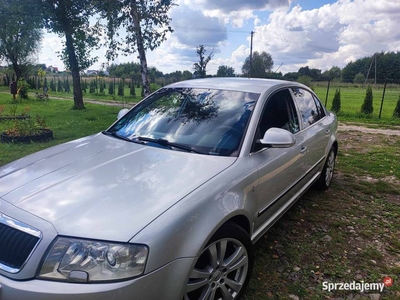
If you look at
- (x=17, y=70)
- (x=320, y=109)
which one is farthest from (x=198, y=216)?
(x=17, y=70)

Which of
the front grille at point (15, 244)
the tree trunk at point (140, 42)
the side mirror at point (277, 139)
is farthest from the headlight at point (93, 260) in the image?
the tree trunk at point (140, 42)

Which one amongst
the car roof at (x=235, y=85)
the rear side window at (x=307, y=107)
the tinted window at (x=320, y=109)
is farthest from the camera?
the tinted window at (x=320, y=109)

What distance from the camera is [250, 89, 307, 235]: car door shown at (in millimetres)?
2547

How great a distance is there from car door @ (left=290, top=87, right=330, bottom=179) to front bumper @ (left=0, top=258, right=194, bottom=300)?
223 centimetres

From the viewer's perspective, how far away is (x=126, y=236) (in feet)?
5.06

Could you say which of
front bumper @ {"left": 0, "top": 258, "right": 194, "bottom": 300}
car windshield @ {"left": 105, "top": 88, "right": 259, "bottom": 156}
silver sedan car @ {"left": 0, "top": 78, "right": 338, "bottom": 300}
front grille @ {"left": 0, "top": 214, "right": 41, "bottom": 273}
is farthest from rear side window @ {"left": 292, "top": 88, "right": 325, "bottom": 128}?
front grille @ {"left": 0, "top": 214, "right": 41, "bottom": 273}

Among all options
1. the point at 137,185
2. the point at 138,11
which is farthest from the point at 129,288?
the point at 138,11

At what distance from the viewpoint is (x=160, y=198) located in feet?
5.90

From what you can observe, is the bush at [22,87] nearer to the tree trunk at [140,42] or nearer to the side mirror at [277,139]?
the tree trunk at [140,42]

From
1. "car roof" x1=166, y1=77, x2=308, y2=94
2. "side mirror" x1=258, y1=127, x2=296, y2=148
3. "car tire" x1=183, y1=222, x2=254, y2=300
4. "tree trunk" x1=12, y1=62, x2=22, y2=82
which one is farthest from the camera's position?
"tree trunk" x1=12, y1=62, x2=22, y2=82

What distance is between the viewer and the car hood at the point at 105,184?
162 cm

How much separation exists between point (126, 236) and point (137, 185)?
1.49 ft

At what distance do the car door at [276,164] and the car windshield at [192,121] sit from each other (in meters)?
0.20

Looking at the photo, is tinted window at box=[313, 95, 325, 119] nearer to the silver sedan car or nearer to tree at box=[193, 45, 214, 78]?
the silver sedan car
